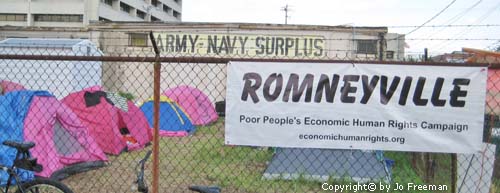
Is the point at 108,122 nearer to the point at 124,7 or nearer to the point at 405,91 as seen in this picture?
the point at 405,91

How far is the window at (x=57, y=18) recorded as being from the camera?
5231 cm

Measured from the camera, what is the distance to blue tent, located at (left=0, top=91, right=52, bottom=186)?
260 inches

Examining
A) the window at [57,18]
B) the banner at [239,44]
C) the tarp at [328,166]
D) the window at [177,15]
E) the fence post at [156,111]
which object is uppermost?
the window at [177,15]

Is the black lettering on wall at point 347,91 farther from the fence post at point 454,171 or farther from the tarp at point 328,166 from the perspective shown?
the tarp at point 328,166

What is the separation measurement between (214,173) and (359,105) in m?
4.45

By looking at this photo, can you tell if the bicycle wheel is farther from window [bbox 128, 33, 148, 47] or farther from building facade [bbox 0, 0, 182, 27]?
building facade [bbox 0, 0, 182, 27]

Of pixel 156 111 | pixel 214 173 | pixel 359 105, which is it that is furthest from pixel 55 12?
pixel 359 105

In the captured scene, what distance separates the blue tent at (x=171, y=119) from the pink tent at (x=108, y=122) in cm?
169

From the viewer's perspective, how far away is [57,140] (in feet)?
26.2

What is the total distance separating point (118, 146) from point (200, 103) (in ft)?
23.6

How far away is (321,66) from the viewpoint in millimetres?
3576

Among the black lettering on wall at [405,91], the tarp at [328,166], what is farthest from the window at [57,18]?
the black lettering on wall at [405,91]

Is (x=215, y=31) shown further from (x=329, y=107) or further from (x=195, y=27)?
(x=329, y=107)

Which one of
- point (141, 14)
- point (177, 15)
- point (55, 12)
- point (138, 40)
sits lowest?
point (138, 40)
